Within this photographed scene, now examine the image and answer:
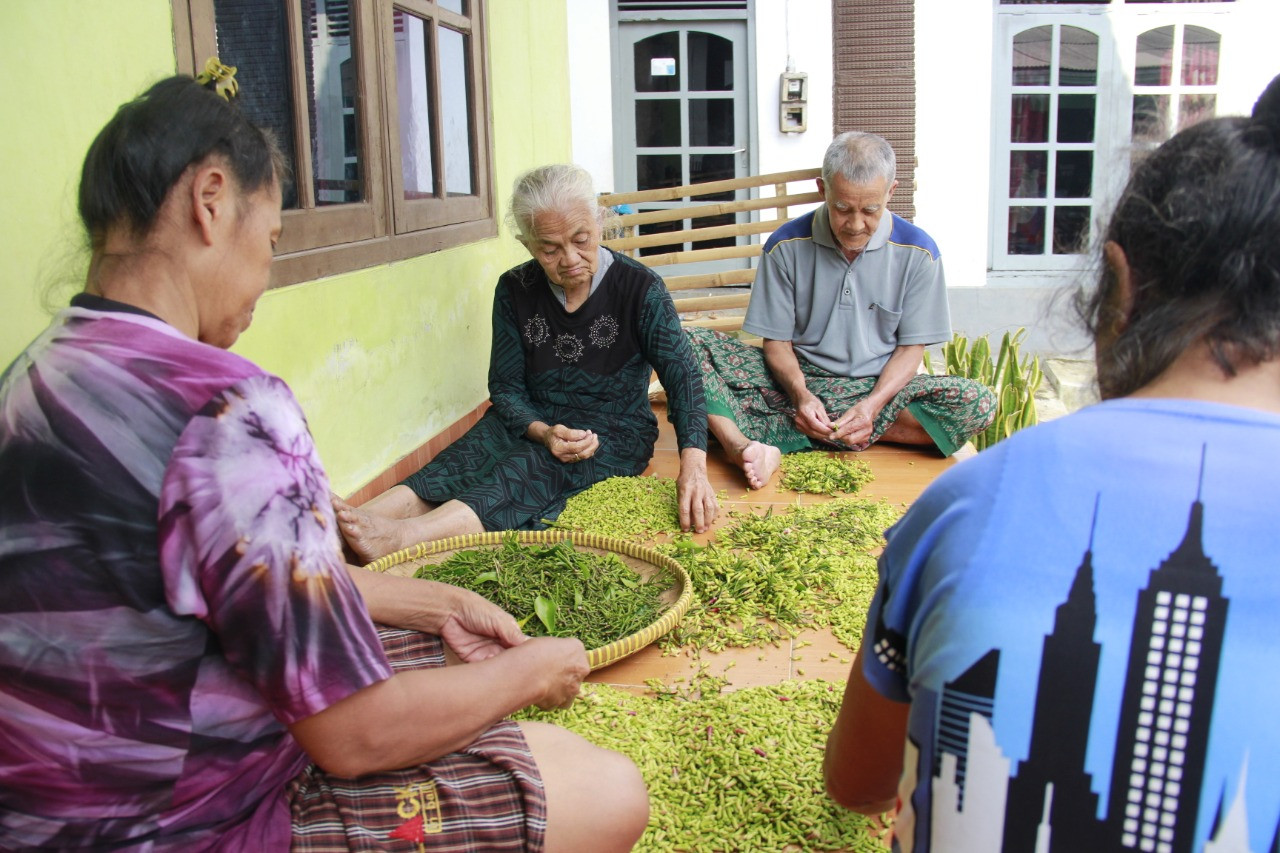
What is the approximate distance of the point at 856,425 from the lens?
4.00 m

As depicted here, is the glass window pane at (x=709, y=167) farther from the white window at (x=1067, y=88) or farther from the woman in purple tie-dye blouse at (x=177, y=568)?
the woman in purple tie-dye blouse at (x=177, y=568)

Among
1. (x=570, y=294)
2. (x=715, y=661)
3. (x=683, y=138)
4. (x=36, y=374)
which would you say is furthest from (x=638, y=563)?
(x=683, y=138)

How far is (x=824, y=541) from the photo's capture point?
308 centimetres

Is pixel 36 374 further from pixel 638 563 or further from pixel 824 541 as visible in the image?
pixel 824 541

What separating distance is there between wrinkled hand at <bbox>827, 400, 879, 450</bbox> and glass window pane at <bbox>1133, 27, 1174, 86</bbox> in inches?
205

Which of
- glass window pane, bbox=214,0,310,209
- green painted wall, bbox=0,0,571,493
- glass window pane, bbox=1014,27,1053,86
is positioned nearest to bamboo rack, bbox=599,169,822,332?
green painted wall, bbox=0,0,571,493

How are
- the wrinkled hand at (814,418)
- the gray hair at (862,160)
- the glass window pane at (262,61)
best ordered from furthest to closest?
the wrinkled hand at (814,418), the gray hair at (862,160), the glass window pane at (262,61)

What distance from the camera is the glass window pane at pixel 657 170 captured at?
7.60 metres

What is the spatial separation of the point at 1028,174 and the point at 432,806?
772cm

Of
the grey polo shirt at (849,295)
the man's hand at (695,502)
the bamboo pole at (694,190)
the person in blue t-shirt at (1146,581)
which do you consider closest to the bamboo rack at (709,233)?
the bamboo pole at (694,190)

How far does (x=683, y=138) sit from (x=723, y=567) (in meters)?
5.25

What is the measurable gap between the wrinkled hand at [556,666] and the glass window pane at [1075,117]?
749cm

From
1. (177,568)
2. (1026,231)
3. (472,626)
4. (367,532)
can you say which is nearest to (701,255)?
(367,532)

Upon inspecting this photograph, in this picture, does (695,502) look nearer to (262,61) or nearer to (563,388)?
(563,388)
